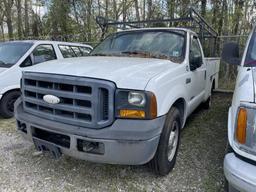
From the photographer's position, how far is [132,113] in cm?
265

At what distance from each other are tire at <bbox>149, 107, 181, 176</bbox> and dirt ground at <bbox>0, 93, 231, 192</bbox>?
0.14 metres

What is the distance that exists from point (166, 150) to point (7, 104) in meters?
3.78

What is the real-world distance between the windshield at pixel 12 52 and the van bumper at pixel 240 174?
190 inches

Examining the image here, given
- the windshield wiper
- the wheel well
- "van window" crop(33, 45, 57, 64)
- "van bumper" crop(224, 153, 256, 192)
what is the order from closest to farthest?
1. "van bumper" crop(224, 153, 256, 192)
2. the wheel well
3. the windshield wiper
4. "van window" crop(33, 45, 57, 64)

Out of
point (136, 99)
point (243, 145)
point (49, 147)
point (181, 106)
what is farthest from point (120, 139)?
point (181, 106)

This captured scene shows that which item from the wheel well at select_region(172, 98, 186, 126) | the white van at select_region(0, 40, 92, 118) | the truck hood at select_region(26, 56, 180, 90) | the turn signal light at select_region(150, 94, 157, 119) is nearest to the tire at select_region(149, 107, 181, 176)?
the wheel well at select_region(172, 98, 186, 126)

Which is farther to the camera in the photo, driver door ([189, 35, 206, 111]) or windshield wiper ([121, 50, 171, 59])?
driver door ([189, 35, 206, 111])

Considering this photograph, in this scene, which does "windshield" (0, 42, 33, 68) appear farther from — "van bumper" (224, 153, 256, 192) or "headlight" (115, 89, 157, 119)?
"van bumper" (224, 153, 256, 192)

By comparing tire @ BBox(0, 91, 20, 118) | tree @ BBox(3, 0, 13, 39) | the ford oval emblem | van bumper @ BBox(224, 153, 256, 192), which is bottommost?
tire @ BBox(0, 91, 20, 118)

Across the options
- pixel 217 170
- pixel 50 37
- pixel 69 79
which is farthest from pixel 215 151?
pixel 50 37

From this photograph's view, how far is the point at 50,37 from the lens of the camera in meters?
16.3

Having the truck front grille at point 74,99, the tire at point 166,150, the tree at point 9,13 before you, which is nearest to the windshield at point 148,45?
the tire at point 166,150

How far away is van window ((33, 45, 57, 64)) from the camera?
5.95 m

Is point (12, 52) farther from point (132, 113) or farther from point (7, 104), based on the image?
point (132, 113)
